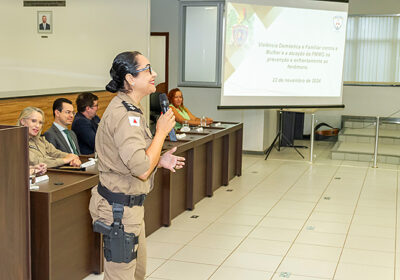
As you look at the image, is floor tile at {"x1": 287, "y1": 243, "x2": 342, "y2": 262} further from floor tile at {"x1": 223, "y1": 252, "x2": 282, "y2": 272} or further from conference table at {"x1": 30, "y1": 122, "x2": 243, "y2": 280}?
conference table at {"x1": 30, "y1": 122, "x2": 243, "y2": 280}

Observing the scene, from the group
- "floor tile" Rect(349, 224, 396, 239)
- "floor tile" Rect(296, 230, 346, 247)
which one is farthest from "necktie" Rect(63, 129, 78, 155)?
"floor tile" Rect(349, 224, 396, 239)

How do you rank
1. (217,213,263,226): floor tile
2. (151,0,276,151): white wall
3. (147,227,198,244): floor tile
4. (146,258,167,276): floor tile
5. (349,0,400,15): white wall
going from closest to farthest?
(146,258,167,276): floor tile, (147,227,198,244): floor tile, (217,213,263,226): floor tile, (151,0,276,151): white wall, (349,0,400,15): white wall

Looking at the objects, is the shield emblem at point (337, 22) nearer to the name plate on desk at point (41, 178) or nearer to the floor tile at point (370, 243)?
the floor tile at point (370, 243)

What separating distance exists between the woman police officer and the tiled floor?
1.52 m

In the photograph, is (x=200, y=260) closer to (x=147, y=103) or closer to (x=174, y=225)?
(x=174, y=225)

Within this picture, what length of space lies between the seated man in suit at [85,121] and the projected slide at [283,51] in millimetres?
3279

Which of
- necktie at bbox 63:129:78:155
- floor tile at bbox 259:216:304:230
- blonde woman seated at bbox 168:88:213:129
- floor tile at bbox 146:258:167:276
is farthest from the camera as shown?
blonde woman seated at bbox 168:88:213:129

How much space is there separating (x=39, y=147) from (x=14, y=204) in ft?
4.89

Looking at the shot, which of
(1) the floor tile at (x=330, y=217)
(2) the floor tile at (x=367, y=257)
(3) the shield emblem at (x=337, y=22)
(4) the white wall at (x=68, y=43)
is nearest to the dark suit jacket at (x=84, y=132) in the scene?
(1) the floor tile at (x=330, y=217)

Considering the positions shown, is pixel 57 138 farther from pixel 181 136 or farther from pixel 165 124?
pixel 165 124

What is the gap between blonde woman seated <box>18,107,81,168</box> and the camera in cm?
387

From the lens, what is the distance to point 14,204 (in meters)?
2.72

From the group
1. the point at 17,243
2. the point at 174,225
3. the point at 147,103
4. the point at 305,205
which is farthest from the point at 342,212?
the point at 17,243

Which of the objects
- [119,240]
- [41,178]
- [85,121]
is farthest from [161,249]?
[119,240]
